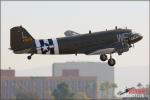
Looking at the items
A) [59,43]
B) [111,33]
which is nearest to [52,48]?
[59,43]

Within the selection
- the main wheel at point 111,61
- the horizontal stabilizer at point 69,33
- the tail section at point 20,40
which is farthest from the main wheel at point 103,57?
the tail section at point 20,40

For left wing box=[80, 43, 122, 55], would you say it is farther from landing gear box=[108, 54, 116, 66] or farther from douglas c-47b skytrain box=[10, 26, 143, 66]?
landing gear box=[108, 54, 116, 66]

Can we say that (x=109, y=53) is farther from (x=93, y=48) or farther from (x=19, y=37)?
(x=19, y=37)

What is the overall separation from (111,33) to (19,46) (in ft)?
41.6

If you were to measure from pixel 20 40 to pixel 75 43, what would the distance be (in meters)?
7.25

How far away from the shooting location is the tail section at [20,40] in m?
106

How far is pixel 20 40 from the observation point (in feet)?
350

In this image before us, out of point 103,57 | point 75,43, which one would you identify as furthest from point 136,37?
point 75,43

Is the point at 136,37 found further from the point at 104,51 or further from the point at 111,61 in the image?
the point at 104,51

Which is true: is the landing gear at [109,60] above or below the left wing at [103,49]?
below

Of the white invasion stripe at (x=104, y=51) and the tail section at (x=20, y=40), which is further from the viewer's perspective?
the white invasion stripe at (x=104, y=51)

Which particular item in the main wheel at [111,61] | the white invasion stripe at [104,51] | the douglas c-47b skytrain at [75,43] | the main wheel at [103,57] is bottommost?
the main wheel at [111,61]

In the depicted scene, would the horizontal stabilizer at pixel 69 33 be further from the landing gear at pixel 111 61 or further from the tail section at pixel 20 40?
the tail section at pixel 20 40

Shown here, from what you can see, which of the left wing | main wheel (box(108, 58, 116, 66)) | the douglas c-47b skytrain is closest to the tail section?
the douglas c-47b skytrain
